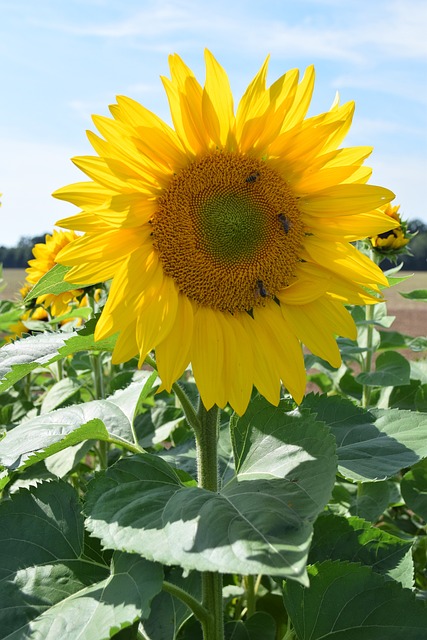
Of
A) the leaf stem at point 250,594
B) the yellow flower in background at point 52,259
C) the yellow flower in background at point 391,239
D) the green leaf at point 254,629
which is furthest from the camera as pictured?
the yellow flower in background at point 52,259

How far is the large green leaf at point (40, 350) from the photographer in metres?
1.35

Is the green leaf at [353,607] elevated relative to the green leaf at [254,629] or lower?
elevated

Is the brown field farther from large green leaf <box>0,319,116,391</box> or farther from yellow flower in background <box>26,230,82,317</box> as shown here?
large green leaf <box>0,319,116,391</box>

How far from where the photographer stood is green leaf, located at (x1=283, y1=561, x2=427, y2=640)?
1319mm

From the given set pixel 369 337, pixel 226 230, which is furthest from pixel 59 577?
pixel 369 337

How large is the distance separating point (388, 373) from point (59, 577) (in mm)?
1500

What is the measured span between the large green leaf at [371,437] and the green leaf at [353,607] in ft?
0.57

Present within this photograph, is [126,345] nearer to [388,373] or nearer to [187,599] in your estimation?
[187,599]

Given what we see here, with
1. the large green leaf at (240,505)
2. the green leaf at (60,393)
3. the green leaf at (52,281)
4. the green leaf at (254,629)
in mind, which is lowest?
the green leaf at (254,629)

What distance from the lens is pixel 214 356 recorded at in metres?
1.39

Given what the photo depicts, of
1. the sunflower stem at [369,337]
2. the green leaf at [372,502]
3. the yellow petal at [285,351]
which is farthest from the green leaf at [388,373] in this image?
the yellow petal at [285,351]

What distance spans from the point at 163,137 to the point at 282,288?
382 millimetres

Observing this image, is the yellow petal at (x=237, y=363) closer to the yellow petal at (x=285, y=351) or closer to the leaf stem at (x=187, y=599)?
the yellow petal at (x=285, y=351)

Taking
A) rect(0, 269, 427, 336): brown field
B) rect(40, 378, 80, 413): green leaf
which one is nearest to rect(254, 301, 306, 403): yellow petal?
rect(40, 378, 80, 413): green leaf
